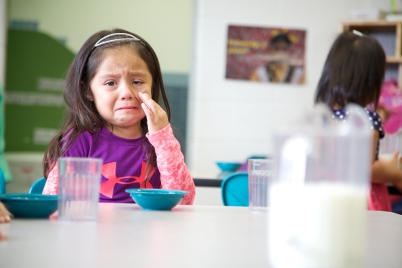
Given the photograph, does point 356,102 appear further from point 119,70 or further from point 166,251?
point 166,251

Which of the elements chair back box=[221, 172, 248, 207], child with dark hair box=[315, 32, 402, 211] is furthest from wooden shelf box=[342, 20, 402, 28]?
chair back box=[221, 172, 248, 207]

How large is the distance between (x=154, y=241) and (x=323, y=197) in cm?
34

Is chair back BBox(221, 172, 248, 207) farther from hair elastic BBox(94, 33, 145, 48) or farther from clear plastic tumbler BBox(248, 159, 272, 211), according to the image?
clear plastic tumbler BBox(248, 159, 272, 211)

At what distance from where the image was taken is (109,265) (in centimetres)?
74

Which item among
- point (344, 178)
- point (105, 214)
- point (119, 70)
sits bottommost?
point (105, 214)

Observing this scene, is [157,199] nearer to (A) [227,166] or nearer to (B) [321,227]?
(B) [321,227]

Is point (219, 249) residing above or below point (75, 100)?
below

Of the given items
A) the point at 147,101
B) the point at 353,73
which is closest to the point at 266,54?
the point at 353,73

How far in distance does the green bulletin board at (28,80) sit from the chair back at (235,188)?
2.65 meters

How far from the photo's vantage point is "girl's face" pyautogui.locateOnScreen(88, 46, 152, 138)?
1.88 meters

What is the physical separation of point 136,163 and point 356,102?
111cm

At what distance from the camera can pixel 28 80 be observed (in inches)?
187

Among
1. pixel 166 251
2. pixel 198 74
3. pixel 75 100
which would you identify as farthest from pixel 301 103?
pixel 166 251

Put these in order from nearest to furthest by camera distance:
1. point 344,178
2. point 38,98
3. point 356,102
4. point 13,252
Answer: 1. point 344,178
2. point 13,252
3. point 356,102
4. point 38,98
